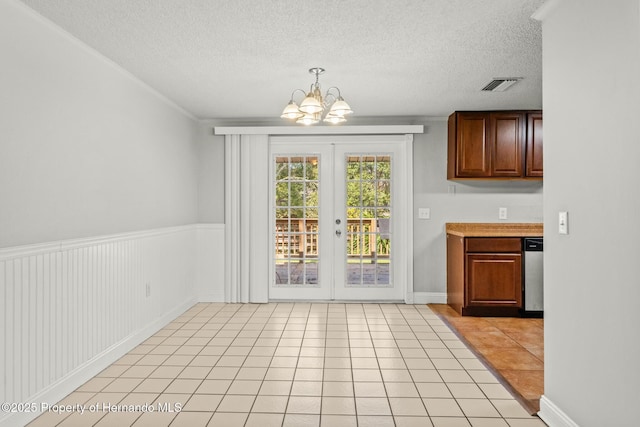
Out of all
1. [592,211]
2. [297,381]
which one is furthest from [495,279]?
[592,211]

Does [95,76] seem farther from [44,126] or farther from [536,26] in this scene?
[536,26]

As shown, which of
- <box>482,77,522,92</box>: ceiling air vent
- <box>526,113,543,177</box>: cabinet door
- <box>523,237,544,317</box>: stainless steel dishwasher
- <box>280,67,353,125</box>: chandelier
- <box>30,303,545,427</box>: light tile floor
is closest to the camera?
<box>30,303,545,427</box>: light tile floor

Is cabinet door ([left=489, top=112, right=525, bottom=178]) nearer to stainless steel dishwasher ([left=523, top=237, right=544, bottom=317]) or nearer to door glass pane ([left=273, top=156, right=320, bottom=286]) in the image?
stainless steel dishwasher ([left=523, top=237, right=544, bottom=317])

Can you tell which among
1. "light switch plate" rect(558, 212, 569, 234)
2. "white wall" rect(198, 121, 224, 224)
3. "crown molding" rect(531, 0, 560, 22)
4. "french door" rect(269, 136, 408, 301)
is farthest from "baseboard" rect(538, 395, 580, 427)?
"white wall" rect(198, 121, 224, 224)

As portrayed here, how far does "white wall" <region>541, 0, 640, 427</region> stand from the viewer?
68.7 inches

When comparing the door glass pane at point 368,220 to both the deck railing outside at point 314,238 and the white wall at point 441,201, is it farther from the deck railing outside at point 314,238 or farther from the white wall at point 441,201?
the white wall at point 441,201

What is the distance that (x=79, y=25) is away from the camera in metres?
2.68

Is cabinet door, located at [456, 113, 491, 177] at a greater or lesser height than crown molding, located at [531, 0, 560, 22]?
lesser

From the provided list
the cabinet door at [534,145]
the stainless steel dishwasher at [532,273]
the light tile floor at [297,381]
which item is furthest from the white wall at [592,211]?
the cabinet door at [534,145]

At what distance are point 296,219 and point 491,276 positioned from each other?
2.34 meters

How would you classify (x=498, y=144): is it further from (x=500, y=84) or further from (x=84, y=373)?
(x=84, y=373)

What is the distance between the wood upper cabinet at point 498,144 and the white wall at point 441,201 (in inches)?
13.0

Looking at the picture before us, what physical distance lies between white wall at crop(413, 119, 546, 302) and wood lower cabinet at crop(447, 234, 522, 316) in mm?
671

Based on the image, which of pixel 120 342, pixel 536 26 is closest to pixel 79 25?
pixel 120 342
